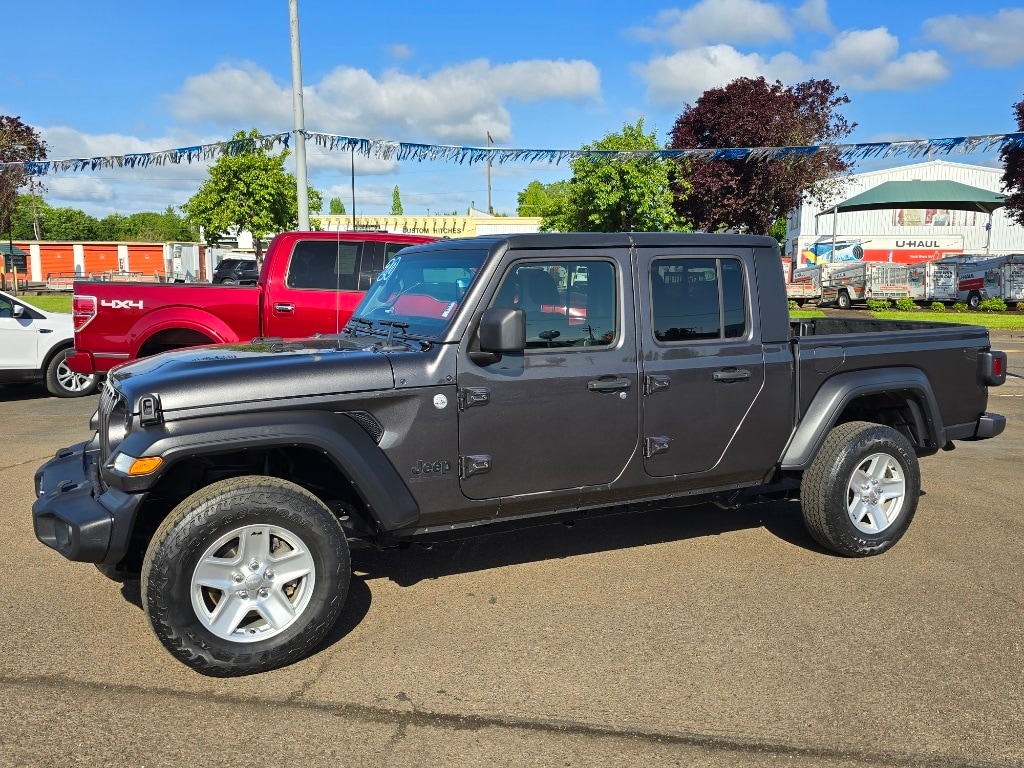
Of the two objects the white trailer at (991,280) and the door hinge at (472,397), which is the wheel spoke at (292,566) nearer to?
the door hinge at (472,397)

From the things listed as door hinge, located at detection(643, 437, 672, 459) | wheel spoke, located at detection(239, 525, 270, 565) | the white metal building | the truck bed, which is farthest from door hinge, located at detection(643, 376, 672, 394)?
the white metal building

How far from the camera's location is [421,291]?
4.52 metres

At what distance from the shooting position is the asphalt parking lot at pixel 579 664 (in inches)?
119

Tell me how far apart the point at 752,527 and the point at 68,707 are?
408 centimetres

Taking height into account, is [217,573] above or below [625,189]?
below

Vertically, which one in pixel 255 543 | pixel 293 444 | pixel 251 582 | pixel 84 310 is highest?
pixel 84 310

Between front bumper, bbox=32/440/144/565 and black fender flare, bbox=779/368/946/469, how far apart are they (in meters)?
3.41

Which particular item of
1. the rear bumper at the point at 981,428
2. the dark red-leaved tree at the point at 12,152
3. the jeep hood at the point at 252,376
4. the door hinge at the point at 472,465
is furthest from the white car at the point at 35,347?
the dark red-leaved tree at the point at 12,152

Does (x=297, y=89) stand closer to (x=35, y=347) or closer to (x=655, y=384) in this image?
(x=35, y=347)

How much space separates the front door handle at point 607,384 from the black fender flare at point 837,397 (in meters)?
1.18

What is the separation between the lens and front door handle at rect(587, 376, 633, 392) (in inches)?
167

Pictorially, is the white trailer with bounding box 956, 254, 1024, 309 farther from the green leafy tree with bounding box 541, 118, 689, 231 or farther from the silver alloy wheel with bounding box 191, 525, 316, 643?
the silver alloy wheel with bounding box 191, 525, 316, 643

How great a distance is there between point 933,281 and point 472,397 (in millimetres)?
34883

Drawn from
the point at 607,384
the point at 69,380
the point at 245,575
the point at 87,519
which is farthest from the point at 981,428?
the point at 69,380
